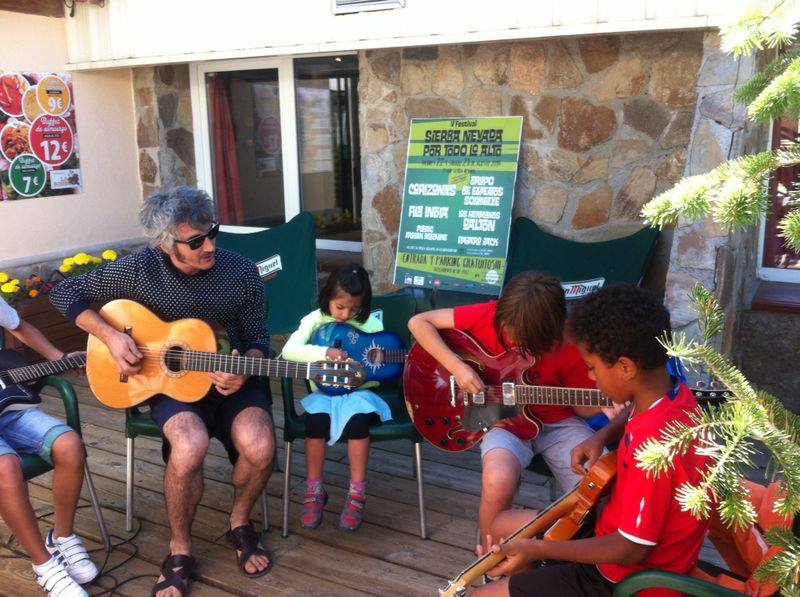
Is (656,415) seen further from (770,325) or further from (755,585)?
(770,325)

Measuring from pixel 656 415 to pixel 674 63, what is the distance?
2.71 metres

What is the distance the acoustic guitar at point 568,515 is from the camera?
75.0 inches

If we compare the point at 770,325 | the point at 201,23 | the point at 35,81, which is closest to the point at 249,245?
the point at 201,23

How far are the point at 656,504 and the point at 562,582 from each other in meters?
0.32

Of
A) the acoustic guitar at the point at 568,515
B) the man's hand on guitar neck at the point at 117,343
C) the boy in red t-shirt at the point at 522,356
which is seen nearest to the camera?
the acoustic guitar at the point at 568,515

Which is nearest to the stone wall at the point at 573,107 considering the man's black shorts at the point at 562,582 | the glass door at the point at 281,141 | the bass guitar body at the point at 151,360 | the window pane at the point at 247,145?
the glass door at the point at 281,141

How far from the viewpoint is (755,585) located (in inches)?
65.6

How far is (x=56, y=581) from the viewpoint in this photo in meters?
2.59

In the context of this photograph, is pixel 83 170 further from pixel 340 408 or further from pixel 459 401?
pixel 459 401

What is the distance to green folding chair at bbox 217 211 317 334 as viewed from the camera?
4582 mm

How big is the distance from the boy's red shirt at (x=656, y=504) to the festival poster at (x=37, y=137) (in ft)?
14.5

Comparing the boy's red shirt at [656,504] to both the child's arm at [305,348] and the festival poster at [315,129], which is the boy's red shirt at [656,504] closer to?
the child's arm at [305,348]

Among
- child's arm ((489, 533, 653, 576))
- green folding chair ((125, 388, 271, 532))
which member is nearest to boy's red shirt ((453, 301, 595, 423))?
child's arm ((489, 533, 653, 576))

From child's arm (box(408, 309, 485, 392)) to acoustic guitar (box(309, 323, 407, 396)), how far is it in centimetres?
38
